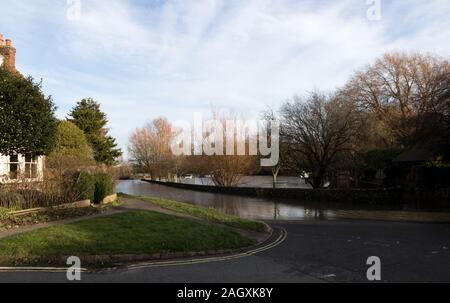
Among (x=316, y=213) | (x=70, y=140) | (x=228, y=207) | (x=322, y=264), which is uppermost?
(x=70, y=140)

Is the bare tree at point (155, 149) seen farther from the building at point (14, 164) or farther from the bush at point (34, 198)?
the bush at point (34, 198)

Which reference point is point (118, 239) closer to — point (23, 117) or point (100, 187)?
point (100, 187)

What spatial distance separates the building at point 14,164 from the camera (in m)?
13.5

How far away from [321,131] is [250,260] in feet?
84.7

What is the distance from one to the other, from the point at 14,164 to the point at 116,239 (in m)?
13.1

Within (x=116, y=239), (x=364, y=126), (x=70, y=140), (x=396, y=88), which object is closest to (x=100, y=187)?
(x=70, y=140)

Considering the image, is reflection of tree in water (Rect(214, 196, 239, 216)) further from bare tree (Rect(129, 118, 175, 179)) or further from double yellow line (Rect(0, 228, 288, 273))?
bare tree (Rect(129, 118, 175, 179))

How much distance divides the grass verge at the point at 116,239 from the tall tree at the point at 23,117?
20.1 ft

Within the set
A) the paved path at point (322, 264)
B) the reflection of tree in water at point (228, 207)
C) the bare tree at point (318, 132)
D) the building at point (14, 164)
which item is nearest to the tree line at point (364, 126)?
A: the bare tree at point (318, 132)

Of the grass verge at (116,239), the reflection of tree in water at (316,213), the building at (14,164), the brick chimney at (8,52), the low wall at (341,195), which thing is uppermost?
the brick chimney at (8,52)

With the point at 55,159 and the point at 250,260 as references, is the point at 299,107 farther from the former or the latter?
the point at 250,260

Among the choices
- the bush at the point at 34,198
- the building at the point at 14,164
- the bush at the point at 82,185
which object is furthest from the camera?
the bush at the point at 82,185

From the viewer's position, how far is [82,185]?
49.5 feet
